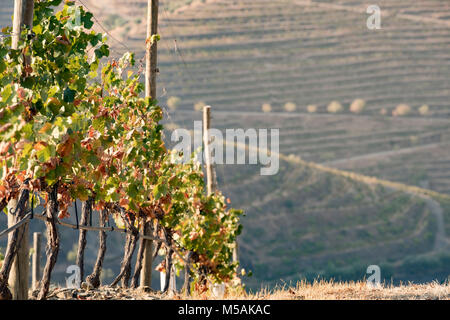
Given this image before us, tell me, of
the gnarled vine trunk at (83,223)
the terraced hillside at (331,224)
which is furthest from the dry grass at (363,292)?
the terraced hillside at (331,224)

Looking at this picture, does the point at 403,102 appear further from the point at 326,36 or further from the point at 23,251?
the point at 23,251

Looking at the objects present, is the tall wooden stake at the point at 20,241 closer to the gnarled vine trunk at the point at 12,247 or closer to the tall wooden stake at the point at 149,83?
the gnarled vine trunk at the point at 12,247

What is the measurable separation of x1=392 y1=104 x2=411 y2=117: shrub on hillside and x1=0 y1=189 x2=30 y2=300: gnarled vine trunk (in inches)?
3426

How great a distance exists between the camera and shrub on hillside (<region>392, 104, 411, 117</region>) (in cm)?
8738

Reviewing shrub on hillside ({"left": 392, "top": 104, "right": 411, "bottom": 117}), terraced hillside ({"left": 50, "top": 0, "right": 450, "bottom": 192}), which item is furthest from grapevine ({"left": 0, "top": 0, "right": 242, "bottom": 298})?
shrub on hillside ({"left": 392, "top": 104, "right": 411, "bottom": 117})

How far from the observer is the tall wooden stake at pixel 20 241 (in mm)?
4133

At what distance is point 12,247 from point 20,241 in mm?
87

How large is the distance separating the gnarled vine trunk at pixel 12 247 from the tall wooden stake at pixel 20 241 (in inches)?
1.4

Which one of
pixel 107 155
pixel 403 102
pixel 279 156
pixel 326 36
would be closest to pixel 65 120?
pixel 107 155

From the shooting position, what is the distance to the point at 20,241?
13.8ft

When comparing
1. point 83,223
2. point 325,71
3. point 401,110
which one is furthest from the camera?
point 325,71

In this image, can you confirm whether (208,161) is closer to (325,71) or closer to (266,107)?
(266,107)

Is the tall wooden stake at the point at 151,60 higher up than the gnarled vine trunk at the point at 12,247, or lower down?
higher up

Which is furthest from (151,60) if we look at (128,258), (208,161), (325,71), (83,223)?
(325,71)
